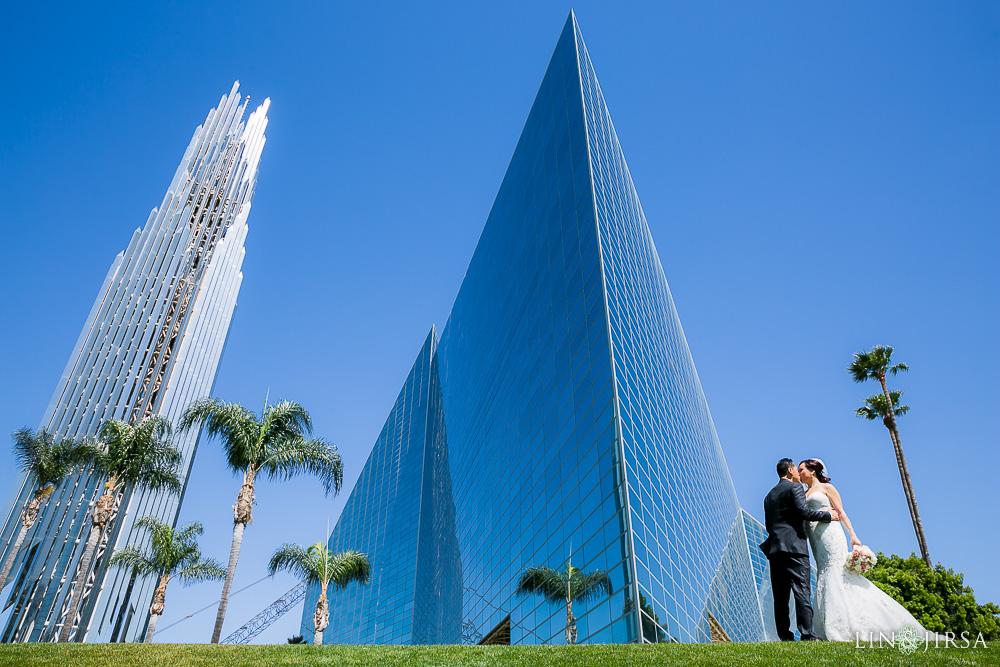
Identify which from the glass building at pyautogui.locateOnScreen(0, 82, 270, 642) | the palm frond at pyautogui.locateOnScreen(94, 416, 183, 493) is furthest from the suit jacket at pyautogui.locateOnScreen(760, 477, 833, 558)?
the glass building at pyautogui.locateOnScreen(0, 82, 270, 642)

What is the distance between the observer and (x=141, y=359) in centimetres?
7856

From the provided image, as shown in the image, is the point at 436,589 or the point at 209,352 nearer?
the point at 436,589

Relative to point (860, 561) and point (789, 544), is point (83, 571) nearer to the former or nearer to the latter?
point (789, 544)

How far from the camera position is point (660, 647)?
37.8 feet

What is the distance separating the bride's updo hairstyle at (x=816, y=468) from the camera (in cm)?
995

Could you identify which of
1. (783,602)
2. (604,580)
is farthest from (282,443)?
(783,602)

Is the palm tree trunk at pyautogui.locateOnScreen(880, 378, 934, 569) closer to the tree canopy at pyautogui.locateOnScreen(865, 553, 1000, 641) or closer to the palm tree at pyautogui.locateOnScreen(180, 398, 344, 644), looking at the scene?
the tree canopy at pyautogui.locateOnScreen(865, 553, 1000, 641)

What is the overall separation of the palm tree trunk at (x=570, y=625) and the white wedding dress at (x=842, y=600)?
59.2ft

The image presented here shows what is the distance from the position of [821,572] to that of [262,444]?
18833 mm

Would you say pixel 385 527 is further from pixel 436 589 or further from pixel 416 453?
pixel 436 589

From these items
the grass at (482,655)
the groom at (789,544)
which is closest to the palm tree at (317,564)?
the grass at (482,655)

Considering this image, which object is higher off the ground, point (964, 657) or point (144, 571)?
point (144, 571)

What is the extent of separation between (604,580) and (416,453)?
5949 centimetres

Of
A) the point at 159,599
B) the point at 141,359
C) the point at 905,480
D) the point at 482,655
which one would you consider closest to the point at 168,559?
the point at 159,599
